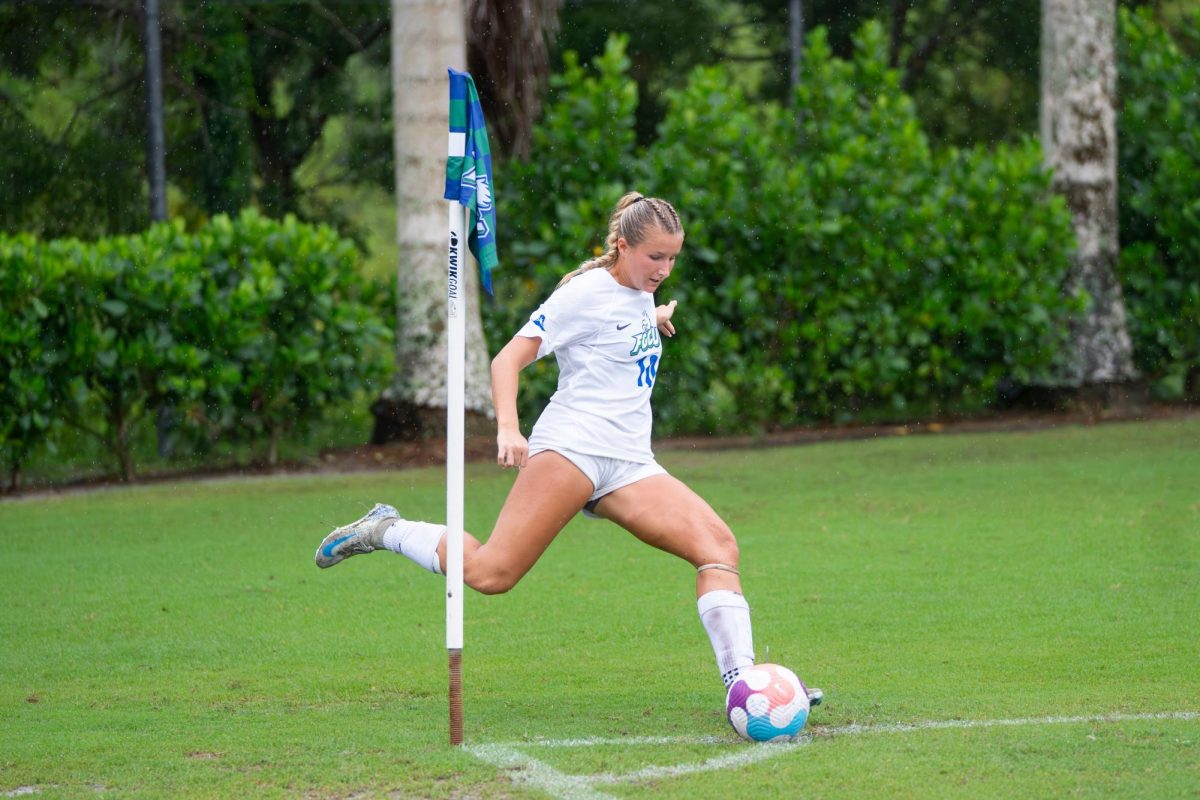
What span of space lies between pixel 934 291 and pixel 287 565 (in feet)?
25.2

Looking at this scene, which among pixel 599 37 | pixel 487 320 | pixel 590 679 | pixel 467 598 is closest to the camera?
pixel 590 679

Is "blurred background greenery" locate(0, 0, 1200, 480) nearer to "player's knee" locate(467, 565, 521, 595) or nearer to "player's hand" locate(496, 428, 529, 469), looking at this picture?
"player's knee" locate(467, 565, 521, 595)

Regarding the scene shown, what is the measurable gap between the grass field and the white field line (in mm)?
14

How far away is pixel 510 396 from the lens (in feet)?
16.9

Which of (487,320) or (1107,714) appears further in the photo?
(487,320)

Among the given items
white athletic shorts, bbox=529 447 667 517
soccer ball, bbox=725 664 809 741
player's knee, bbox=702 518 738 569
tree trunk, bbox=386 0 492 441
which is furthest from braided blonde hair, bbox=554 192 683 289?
tree trunk, bbox=386 0 492 441

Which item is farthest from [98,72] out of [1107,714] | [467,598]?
[1107,714]

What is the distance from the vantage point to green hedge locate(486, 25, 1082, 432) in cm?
1380

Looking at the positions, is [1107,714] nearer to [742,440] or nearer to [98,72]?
[742,440]

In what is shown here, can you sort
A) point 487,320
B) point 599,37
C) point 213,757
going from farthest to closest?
point 599,37
point 487,320
point 213,757

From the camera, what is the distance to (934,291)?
14.4m

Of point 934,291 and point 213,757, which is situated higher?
point 934,291

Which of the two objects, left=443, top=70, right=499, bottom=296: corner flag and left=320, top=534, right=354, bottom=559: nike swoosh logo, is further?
left=320, top=534, right=354, bottom=559: nike swoosh logo

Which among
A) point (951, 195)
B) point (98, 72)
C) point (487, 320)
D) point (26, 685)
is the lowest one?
point (26, 685)
